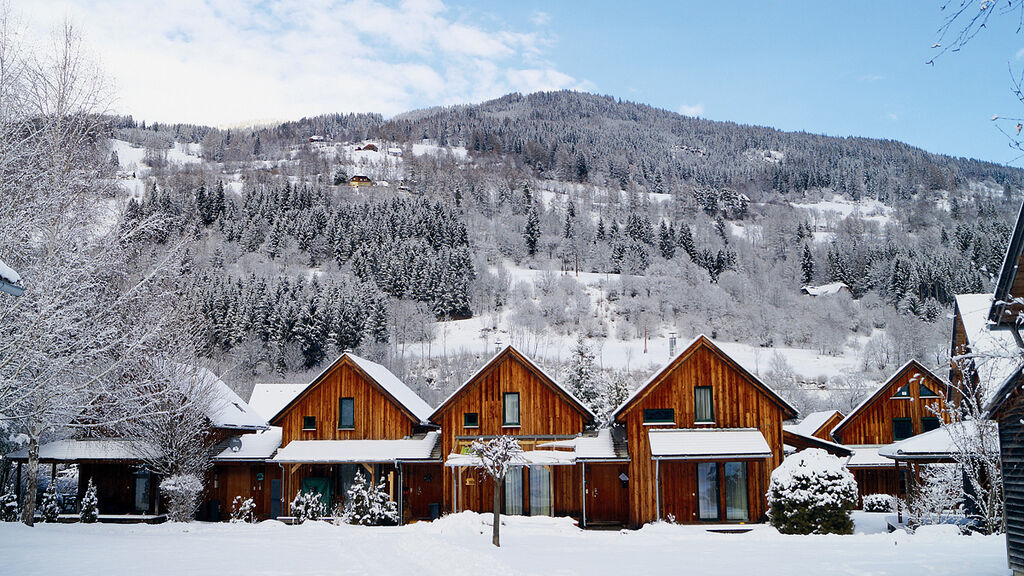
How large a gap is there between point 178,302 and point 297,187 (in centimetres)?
11694

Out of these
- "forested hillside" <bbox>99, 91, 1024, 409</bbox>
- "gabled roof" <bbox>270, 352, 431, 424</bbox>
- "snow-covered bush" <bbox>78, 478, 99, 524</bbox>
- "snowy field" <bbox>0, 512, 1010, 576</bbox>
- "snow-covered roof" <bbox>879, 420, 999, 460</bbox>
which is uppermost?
"forested hillside" <bbox>99, 91, 1024, 409</bbox>

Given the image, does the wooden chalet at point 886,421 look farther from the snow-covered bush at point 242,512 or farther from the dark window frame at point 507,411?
the snow-covered bush at point 242,512

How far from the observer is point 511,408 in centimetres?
2873

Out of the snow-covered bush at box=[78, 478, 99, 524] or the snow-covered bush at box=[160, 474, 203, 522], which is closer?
the snow-covered bush at box=[160, 474, 203, 522]

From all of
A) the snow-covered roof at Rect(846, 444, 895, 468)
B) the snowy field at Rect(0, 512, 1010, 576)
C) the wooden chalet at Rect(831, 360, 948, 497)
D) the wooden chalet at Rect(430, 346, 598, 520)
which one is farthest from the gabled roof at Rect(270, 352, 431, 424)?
the wooden chalet at Rect(831, 360, 948, 497)

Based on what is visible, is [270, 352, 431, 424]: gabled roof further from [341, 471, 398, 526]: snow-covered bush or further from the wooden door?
the wooden door

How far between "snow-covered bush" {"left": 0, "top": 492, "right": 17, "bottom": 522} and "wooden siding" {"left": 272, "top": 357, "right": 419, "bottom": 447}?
9090 mm

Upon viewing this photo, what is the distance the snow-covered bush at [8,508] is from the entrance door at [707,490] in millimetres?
23634

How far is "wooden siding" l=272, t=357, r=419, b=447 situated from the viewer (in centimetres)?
2992

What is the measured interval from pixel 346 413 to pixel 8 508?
12.3m

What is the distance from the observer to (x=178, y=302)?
2781 cm

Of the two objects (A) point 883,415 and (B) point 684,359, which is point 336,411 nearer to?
(B) point 684,359

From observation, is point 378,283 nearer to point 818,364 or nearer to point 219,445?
point 818,364

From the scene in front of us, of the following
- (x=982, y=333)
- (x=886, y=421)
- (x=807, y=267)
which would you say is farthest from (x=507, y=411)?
(x=807, y=267)
